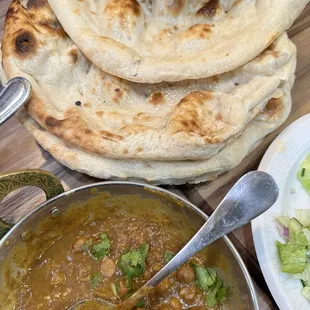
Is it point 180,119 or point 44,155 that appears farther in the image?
point 44,155

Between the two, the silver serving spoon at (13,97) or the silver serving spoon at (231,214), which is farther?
the silver serving spoon at (13,97)

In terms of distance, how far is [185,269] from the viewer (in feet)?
4.05

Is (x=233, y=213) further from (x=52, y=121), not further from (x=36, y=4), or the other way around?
(x=36, y=4)

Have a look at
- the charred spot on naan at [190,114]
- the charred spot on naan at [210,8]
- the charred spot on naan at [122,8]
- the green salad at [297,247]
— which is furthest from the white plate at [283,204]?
the charred spot on naan at [122,8]

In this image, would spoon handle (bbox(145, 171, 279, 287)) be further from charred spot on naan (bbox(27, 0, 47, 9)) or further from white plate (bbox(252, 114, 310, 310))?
charred spot on naan (bbox(27, 0, 47, 9))

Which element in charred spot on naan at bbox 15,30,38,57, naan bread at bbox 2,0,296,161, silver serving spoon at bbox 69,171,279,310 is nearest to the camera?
silver serving spoon at bbox 69,171,279,310

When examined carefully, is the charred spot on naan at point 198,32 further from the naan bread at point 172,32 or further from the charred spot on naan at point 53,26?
the charred spot on naan at point 53,26

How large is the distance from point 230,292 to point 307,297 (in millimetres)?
266

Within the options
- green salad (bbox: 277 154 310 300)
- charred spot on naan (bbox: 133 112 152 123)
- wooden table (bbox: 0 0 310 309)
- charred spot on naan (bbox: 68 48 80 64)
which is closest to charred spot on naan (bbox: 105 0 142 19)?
charred spot on naan (bbox: 68 48 80 64)

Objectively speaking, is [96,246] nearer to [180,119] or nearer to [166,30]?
[180,119]

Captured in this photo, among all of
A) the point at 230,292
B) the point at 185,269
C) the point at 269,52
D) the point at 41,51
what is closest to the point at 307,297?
the point at 230,292

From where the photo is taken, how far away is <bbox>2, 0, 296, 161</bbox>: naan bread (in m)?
1.22

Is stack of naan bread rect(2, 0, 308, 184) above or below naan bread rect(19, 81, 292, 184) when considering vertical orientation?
above

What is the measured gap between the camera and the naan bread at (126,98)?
122 cm
